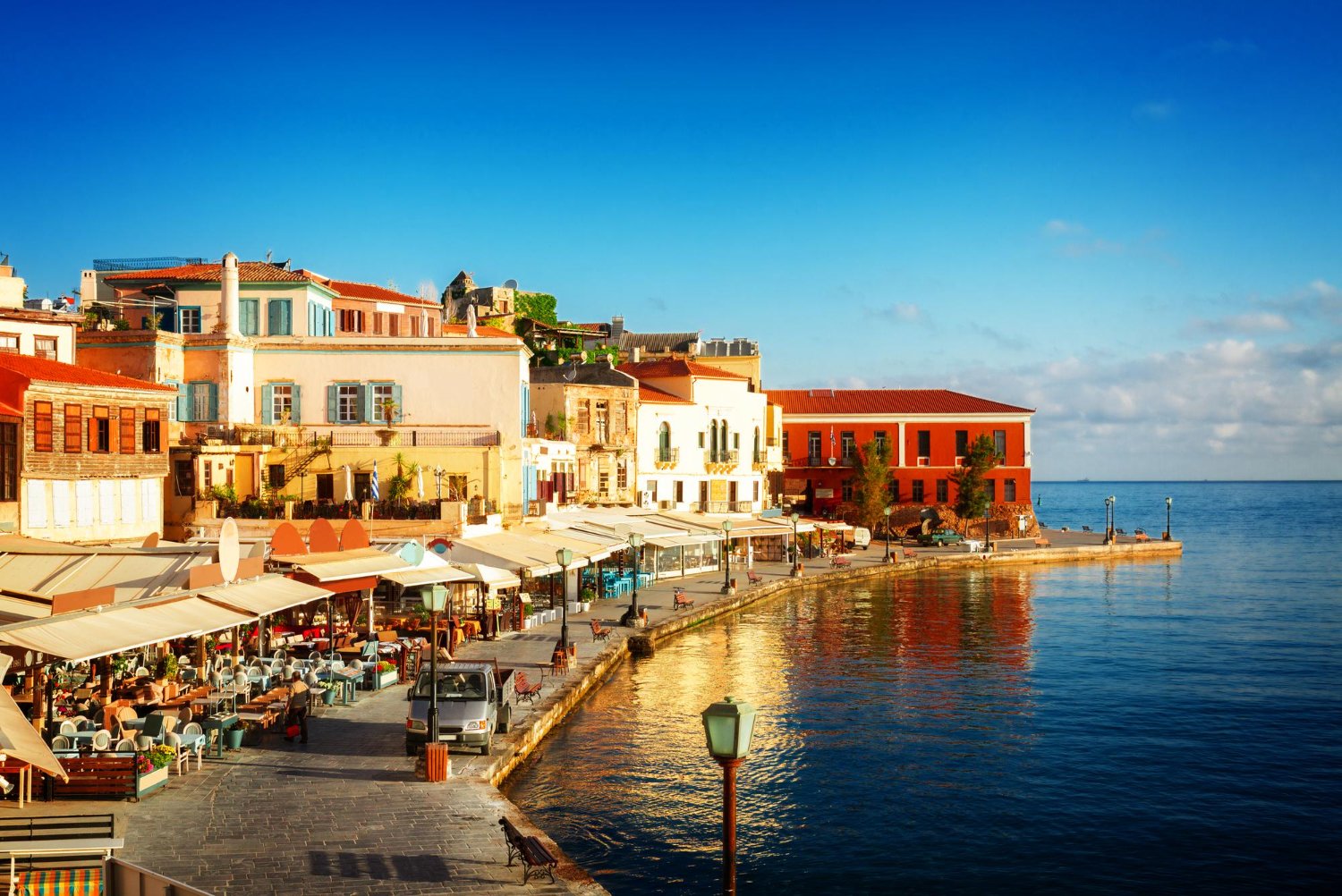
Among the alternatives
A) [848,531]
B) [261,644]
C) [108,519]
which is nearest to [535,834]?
[261,644]

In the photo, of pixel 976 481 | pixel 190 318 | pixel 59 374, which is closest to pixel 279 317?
pixel 190 318

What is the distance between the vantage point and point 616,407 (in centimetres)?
6300

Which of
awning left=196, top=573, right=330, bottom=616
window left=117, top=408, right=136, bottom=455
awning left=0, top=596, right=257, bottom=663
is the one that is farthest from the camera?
window left=117, top=408, right=136, bottom=455

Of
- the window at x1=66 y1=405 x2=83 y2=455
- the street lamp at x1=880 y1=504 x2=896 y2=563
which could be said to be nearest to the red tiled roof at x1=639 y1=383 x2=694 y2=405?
the street lamp at x1=880 y1=504 x2=896 y2=563

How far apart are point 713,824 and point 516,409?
24065 mm

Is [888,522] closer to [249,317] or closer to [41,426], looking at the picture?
[249,317]

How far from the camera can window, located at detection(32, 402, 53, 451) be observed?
30.1m

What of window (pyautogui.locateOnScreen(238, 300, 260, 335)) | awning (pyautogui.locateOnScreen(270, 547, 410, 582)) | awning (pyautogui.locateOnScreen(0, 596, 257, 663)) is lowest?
awning (pyautogui.locateOnScreen(0, 596, 257, 663))

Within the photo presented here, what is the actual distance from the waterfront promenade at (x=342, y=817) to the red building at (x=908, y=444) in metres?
64.8

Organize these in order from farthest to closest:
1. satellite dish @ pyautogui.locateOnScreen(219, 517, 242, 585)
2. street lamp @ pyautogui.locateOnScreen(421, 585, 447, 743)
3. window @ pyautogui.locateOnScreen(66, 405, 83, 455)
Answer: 1. window @ pyautogui.locateOnScreen(66, 405, 83, 455)
2. satellite dish @ pyautogui.locateOnScreen(219, 517, 242, 585)
3. street lamp @ pyautogui.locateOnScreen(421, 585, 447, 743)

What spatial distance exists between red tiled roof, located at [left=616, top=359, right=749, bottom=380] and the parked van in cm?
4792

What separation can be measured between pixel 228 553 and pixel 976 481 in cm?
A: 6578

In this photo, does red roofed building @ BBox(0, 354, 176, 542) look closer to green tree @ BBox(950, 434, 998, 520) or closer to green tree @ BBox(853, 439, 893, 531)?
green tree @ BBox(853, 439, 893, 531)

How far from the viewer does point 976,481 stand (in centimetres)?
8206
